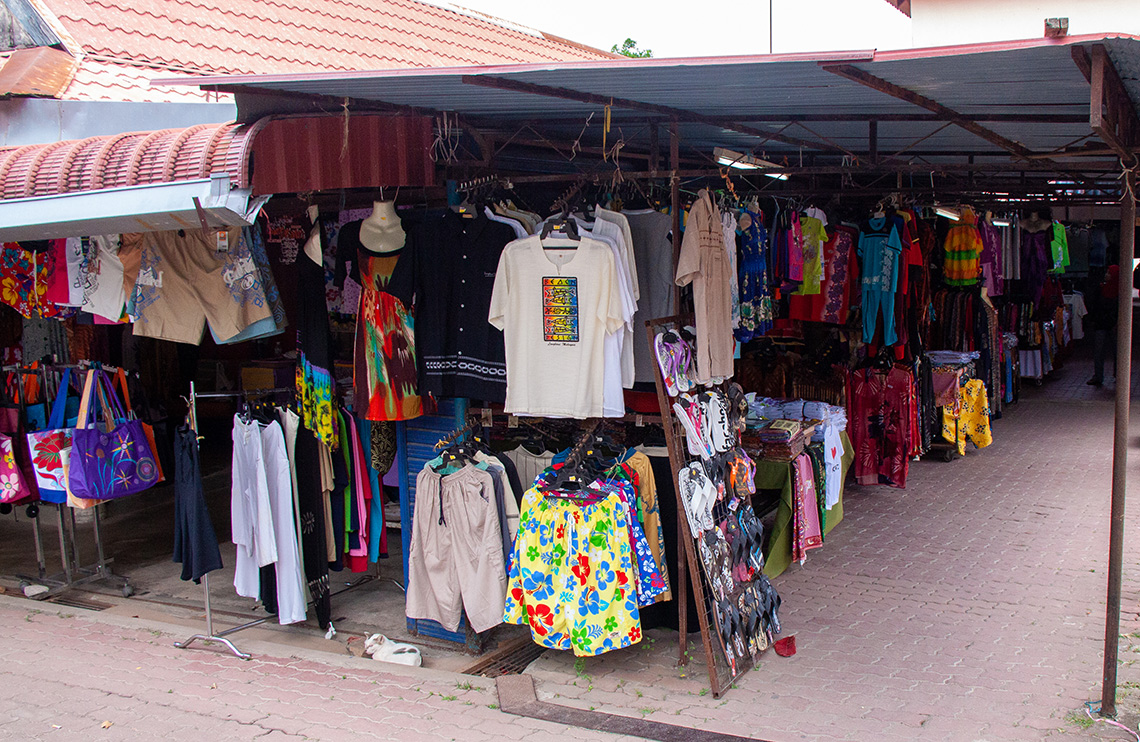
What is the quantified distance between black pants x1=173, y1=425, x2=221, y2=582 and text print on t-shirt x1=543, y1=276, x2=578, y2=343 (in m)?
2.42

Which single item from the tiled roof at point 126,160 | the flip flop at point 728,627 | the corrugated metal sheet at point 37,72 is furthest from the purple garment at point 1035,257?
the corrugated metal sheet at point 37,72

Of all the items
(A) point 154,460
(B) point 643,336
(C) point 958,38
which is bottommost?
(A) point 154,460

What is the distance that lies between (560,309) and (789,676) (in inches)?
90.9

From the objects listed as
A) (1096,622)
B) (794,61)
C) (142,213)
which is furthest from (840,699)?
(142,213)

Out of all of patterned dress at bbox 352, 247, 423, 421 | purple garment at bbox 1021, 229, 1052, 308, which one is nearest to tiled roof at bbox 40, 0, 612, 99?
patterned dress at bbox 352, 247, 423, 421

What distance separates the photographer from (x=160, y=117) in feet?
19.9

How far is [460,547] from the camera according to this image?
5164 millimetres

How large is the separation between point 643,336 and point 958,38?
64.5 ft

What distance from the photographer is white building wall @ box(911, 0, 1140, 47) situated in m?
18.7

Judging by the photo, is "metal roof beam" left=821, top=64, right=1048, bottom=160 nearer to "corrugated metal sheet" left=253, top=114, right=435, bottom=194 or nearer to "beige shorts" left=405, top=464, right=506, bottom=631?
"corrugated metal sheet" left=253, top=114, right=435, bottom=194

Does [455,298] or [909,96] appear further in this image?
[455,298]

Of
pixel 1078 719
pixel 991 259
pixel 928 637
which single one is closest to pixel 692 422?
pixel 928 637

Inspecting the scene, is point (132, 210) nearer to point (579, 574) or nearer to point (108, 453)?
point (108, 453)

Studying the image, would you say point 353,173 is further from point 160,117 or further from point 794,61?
point 794,61
